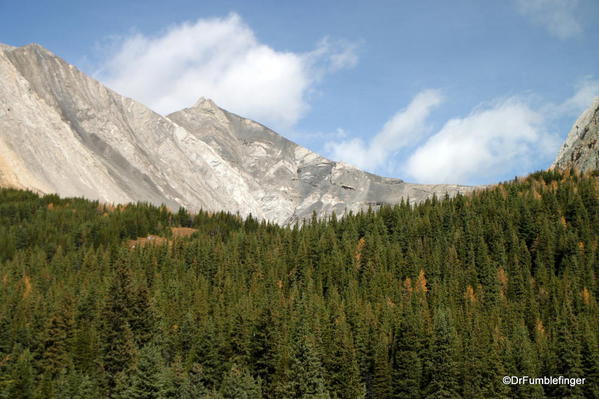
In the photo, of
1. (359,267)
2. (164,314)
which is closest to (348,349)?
(164,314)

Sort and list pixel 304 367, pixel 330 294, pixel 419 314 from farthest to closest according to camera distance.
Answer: pixel 330 294 → pixel 419 314 → pixel 304 367

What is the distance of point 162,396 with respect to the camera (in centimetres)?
5778

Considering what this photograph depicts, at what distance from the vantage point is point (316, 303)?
10088cm

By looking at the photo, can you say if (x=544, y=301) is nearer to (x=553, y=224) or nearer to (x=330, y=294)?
(x=553, y=224)

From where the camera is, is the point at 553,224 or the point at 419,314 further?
the point at 553,224

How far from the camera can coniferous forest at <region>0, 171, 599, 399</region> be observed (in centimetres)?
6819

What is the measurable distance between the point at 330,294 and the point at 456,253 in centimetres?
3315

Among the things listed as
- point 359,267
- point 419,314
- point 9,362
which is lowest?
point 9,362

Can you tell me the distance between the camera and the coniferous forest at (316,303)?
68.2 metres

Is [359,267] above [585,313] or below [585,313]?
above

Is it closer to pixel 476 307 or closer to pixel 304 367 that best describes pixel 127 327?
pixel 304 367

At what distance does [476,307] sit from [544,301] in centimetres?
1329

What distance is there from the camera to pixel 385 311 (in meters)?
93.4

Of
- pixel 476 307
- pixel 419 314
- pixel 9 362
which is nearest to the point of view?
pixel 9 362
